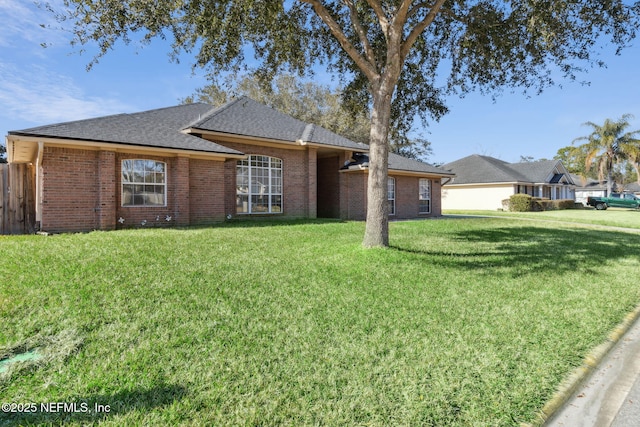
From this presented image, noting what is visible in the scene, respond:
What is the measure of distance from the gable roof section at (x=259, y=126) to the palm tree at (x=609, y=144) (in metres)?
38.8

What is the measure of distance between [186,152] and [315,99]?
27932 millimetres

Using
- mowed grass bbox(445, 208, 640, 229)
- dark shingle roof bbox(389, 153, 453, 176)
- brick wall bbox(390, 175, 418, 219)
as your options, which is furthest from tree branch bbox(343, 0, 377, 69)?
mowed grass bbox(445, 208, 640, 229)

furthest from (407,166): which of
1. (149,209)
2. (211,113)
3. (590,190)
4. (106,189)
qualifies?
(590,190)

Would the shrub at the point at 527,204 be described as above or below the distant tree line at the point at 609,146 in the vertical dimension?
below

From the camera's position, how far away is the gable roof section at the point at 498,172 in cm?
3659

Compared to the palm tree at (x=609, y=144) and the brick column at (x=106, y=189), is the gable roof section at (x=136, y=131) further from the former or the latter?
the palm tree at (x=609, y=144)

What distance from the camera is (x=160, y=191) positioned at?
526 inches

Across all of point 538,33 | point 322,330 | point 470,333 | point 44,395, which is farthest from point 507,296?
point 538,33

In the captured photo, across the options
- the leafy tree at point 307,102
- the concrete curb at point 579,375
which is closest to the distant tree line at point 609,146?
Answer: the leafy tree at point 307,102

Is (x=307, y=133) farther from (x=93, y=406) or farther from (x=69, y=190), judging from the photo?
(x=93, y=406)

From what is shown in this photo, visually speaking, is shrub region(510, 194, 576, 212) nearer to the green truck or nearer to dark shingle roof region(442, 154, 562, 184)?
dark shingle roof region(442, 154, 562, 184)

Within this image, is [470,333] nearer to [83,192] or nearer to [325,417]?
[325,417]

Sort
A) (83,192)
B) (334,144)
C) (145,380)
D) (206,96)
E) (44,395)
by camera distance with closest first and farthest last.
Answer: (44,395), (145,380), (83,192), (334,144), (206,96)

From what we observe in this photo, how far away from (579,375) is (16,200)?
15.7m
